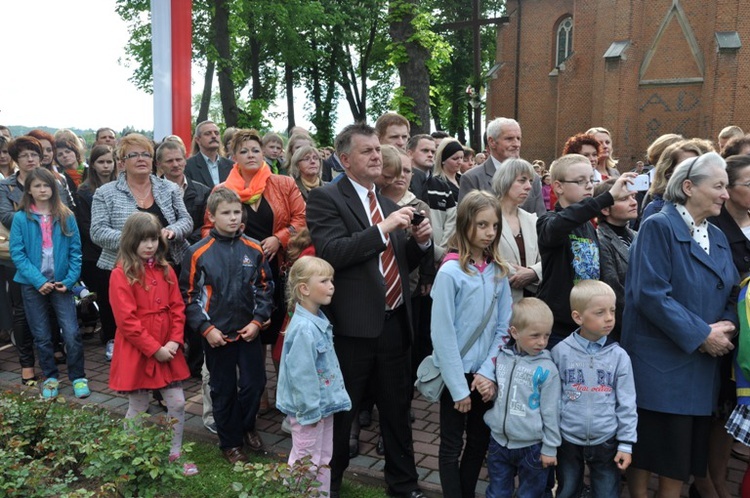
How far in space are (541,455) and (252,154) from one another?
10.5 ft

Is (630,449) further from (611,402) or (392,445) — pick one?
(392,445)

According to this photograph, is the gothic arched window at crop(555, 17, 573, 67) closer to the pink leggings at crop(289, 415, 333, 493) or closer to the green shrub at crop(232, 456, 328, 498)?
the pink leggings at crop(289, 415, 333, 493)

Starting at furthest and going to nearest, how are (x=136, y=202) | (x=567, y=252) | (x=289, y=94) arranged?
(x=289, y=94) < (x=136, y=202) < (x=567, y=252)

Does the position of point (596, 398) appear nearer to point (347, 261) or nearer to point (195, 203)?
point (347, 261)

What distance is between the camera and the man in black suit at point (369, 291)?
11.8ft

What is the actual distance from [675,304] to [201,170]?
17.4 feet

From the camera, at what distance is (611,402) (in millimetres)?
3293

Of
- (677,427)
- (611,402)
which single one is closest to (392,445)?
(611,402)

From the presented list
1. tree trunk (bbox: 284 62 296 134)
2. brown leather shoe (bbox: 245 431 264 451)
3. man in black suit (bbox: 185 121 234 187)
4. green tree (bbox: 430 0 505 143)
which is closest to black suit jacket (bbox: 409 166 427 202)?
brown leather shoe (bbox: 245 431 264 451)

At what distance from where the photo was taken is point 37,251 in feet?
18.6

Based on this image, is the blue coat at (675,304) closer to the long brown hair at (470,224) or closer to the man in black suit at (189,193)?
the long brown hair at (470,224)

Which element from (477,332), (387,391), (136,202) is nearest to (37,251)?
(136,202)

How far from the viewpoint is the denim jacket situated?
3.49 m

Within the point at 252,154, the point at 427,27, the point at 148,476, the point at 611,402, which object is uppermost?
the point at 427,27
